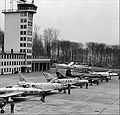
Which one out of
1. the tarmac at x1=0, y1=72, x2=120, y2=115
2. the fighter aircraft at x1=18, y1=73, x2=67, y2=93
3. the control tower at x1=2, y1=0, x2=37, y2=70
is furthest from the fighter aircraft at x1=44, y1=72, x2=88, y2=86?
the control tower at x1=2, y1=0, x2=37, y2=70

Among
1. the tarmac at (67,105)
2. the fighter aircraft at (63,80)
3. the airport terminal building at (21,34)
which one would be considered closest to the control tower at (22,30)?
the airport terminal building at (21,34)

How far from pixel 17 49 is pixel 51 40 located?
7034 cm

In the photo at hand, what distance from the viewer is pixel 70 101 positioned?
45.2m

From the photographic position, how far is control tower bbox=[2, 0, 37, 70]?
104875 mm

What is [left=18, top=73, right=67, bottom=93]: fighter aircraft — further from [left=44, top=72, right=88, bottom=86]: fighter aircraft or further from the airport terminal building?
the airport terminal building

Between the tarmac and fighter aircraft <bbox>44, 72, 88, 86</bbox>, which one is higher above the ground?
fighter aircraft <bbox>44, 72, 88, 86</bbox>

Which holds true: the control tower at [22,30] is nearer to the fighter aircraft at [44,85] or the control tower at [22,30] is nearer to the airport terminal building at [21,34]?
the airport terminal building at [21,34]

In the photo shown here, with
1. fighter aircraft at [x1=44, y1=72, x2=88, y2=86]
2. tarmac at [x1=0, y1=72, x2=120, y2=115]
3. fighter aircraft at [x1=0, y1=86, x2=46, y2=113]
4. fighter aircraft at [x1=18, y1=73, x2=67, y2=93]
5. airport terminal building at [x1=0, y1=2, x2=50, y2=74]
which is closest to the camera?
tarmac at [x1=0, y1=72, x2=120, y2=115]

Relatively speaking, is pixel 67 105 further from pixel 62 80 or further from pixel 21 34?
pixel 21 34

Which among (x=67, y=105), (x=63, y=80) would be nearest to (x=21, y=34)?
(x=63, y=80)

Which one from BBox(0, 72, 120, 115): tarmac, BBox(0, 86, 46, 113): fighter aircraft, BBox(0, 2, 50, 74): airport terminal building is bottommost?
BBox(0, 72, 120, 115): tarmac

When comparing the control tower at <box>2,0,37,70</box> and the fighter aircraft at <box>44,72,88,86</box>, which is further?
the control tower at <box>2,0,37,70</box>

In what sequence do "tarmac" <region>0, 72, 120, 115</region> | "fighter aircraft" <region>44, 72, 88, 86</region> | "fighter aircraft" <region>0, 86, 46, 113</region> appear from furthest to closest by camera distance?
1. "fighter aircraft" <region>44, 72, 88, 86</region>
2. "fighter aircraft" <region>0, 86, 46, 113</region>
3. "tarmac" <region>0, 72, 120, 115</region>

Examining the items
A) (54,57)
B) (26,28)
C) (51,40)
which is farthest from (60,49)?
(26,28)
